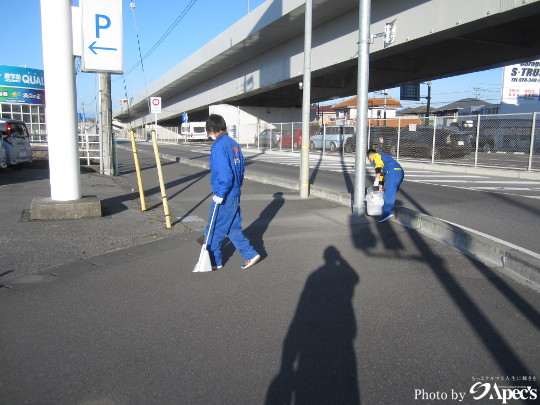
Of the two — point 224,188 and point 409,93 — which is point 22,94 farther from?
point 224,188

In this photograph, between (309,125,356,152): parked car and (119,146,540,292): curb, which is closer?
(119,146,540,292): curb

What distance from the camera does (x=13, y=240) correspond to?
6578 mm

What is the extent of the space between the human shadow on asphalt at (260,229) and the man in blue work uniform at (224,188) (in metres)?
0.51

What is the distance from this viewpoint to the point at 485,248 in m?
5.68

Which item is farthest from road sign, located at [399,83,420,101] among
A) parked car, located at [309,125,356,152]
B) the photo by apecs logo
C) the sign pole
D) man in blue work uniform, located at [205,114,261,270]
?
Result: the photo by apecs logo

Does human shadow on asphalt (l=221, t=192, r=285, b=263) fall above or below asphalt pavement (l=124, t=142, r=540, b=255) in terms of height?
below

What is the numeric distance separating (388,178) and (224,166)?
13.0ft

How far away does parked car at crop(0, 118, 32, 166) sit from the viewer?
16297 millimetres

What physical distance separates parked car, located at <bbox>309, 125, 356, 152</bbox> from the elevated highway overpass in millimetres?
3589

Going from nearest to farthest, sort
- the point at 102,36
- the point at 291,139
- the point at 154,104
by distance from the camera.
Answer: the point at 102,36
the point at 154,104
the point at 291,139

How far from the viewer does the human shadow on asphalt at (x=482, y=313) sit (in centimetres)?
327

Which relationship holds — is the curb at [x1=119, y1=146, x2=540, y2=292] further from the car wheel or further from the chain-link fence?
the car wheel

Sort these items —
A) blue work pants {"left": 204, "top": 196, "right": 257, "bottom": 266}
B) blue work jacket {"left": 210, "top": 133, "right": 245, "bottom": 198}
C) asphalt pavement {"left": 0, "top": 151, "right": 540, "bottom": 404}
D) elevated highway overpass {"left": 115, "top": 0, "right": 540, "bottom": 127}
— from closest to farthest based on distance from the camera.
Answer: asphalt pavement {"left": 0, "top": 151, "right": 540, "bottom": 404} < blue work jacket {"left": 210, "top": 133, "right": 245, "bottom": 198} < blue work pants {"left": 204, "top": 196, "right": 257, "bottom": 266} < elevated highway overpass {"left": 115, "top": 0, "right": 540, "bottom": 127}

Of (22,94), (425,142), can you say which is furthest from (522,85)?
(22,94)
